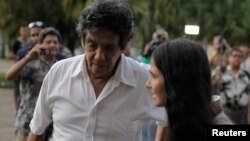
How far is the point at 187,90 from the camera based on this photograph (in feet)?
7.82

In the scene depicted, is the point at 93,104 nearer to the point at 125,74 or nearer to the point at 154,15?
the point at 125,74

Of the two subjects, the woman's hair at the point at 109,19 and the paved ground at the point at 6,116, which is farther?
the paved ground at the point at 6,116

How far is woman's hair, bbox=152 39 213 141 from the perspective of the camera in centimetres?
235

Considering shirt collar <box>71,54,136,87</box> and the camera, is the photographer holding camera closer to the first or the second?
the camera

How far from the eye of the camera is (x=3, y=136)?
9500 mm

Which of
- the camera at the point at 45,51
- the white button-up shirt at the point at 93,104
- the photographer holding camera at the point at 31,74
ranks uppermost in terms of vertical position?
the white button-up shirt at the point at 93,104

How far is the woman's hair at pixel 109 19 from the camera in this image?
2982 mm

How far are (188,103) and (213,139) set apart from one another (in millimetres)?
168

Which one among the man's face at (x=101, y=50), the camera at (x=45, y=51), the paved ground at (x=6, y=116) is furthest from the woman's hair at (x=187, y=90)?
the paved ground at (x=6, y=116)

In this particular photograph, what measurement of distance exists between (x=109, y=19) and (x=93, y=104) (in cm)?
43

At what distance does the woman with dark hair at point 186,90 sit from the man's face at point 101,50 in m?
0.52

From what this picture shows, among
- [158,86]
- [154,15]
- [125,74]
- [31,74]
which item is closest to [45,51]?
[31,74]

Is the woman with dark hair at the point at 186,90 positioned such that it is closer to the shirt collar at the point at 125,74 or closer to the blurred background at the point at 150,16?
the shirt collar at the point at 125,74

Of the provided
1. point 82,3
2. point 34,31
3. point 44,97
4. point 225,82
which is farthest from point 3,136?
point 82,3
